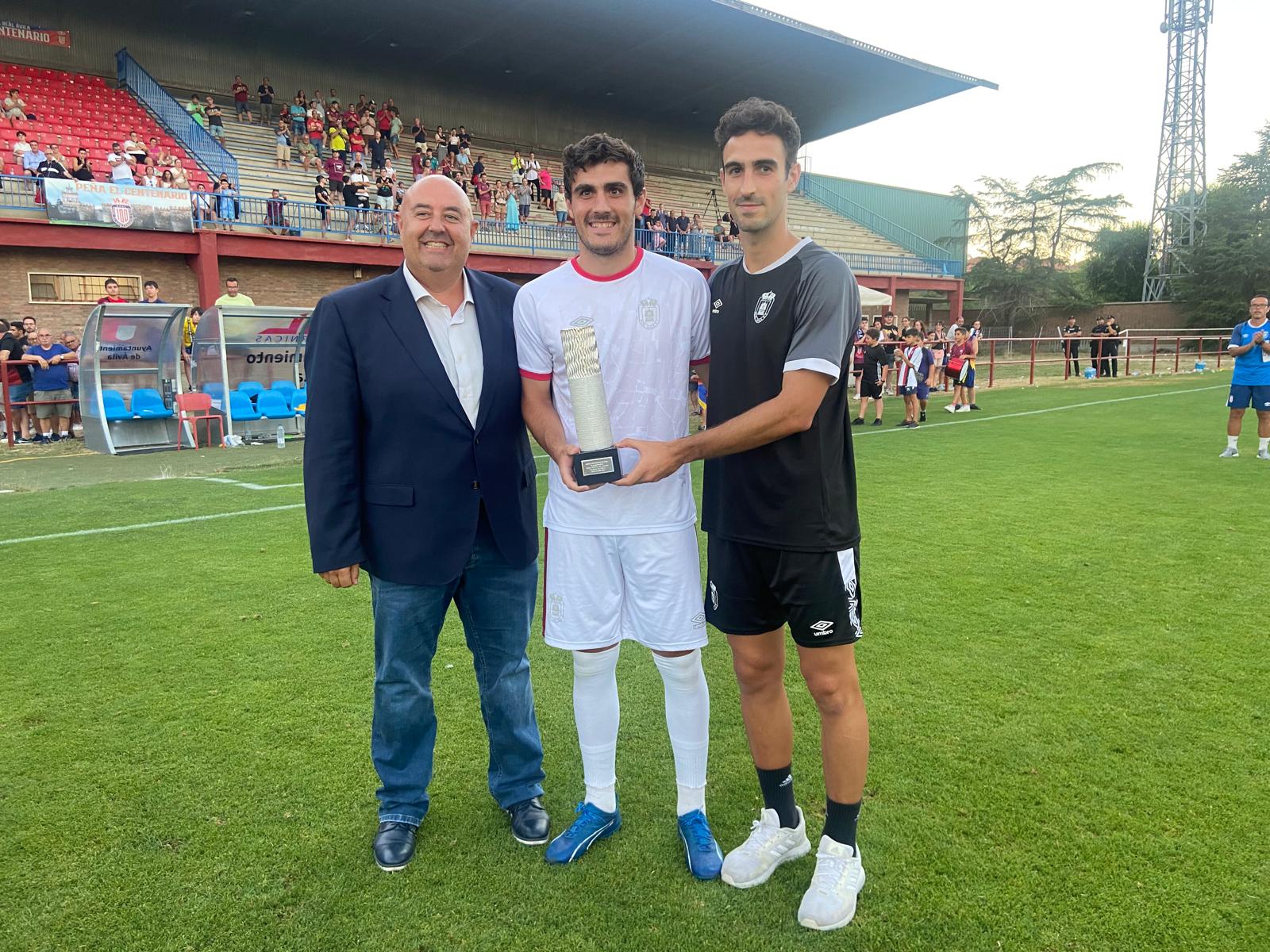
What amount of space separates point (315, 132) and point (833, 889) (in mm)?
26090

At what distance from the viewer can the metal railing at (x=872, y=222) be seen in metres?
38.6

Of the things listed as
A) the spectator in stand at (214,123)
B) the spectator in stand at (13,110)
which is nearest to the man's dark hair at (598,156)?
the spectator in stand at (13,110)

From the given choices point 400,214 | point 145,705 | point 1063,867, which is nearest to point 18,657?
point 145,705

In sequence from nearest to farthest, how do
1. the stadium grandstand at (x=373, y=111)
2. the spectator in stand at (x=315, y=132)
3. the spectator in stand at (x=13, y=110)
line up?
the stadium grandstand at (x=373, y=111)
the spectator in stand at (x=13, y=110)
the spectator in stand at (x=315, y=132)

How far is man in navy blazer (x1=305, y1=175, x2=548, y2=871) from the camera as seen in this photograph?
2.55 meters

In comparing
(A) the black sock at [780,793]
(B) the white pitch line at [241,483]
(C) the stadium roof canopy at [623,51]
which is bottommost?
(A) the black sock at [780,793]

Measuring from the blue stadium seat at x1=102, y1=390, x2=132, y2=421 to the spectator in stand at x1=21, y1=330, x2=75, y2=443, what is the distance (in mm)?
1853

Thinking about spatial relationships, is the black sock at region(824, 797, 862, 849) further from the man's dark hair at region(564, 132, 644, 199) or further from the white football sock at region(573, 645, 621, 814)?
the man's dark hair at region(564, 132, 644, 199)

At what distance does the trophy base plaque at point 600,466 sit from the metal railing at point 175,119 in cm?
2123

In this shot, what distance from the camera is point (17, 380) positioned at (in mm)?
13195

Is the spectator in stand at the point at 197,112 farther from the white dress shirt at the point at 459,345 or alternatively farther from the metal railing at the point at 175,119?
the white dress shirt at the point at 459,345

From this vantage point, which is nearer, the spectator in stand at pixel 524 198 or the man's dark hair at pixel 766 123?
the man's dark hair at pixel 766 123

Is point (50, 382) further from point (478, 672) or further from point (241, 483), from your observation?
point (478, 672)

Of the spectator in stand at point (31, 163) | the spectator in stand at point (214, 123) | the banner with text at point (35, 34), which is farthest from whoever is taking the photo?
the spectator in stand at point (214, 123)
